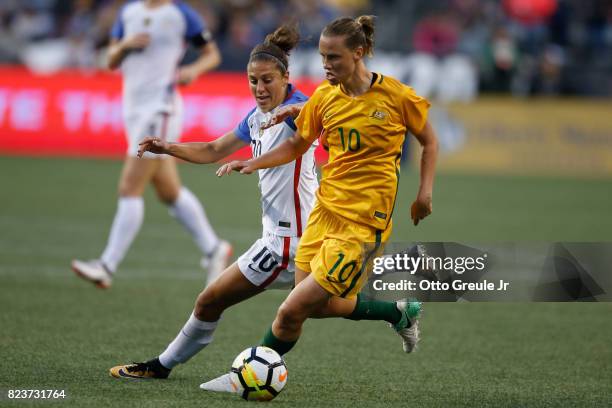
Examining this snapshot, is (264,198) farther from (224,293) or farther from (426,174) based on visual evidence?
(426,174)

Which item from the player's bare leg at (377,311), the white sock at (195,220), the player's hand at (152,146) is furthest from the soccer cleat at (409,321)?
the white sock at (195,220)

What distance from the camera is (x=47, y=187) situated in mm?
15281

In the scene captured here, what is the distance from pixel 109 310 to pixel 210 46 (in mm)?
2668

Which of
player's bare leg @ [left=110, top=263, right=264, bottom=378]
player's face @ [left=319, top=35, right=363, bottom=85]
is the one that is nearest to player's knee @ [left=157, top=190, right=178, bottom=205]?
player's bare leg @ [left=110, top=263, right=264, bottom=378]

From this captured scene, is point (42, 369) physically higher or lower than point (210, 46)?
lower

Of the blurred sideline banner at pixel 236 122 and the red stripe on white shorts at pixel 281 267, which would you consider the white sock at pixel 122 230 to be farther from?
the blurred sideline banner at pixel 236 122

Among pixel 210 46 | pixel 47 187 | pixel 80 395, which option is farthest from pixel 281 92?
pixel 47 187

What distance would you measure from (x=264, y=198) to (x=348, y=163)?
0.61 m

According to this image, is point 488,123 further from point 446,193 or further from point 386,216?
point 386,216

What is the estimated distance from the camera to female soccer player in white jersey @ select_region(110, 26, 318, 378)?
18.3 feet

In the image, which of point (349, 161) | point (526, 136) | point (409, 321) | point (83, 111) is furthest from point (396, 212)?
point (349, 161)

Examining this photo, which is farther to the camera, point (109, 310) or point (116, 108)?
point (116, 108)

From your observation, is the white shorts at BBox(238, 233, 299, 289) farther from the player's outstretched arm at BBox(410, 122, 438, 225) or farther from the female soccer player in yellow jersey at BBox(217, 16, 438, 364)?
the player's outstretched arm at BBox(410, 122, 438, 225)

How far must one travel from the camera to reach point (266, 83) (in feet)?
18.4
